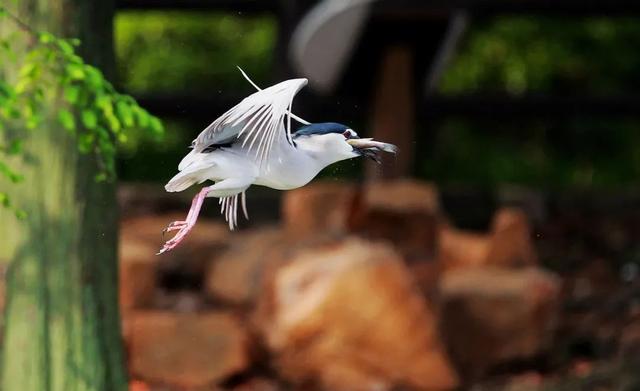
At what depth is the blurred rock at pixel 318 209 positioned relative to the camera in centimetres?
849

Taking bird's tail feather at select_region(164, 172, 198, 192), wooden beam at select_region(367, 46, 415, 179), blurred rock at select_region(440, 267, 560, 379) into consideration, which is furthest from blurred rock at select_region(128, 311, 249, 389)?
bird's tail feather at select_region(164, 172, 198, 192)

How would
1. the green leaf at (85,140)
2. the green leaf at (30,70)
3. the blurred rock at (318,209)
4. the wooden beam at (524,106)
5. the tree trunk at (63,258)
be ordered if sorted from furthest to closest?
the wooden beam at (524,106) → the blurred rock at (318,209) → the tree trunk at (63,258) → the green leaf at (85,140) → the green leaf at (30,70)

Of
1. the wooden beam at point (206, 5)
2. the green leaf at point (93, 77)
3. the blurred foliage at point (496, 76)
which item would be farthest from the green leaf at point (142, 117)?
the blurred foliage at point (496, 76)

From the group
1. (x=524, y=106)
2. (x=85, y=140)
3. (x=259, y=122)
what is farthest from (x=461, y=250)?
(x=259, y=122)

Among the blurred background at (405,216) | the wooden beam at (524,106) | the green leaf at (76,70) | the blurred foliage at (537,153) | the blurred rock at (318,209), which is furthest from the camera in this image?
the blurred foliage at (537,153)

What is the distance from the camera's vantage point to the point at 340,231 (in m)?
8.09

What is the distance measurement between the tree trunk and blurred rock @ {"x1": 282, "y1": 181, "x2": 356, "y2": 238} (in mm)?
3672

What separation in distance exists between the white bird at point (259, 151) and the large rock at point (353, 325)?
198 inches

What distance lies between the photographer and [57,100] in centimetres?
432

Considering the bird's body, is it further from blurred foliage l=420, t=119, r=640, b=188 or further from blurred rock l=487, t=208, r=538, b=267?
blurred foliage l=420, t=119, r=640, b=188

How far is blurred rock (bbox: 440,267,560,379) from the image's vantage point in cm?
809

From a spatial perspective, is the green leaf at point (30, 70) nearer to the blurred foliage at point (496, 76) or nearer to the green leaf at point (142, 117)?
the green leaf at point (142, 117)

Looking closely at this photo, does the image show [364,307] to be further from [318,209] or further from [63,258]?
[63,258]

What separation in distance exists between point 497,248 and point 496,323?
1.33 meters
